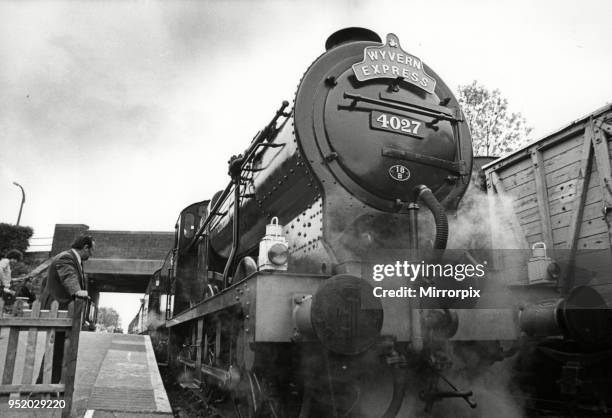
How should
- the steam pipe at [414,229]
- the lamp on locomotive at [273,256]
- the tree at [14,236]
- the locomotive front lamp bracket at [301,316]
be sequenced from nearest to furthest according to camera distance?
the locomotive front lamp bracket at [301,316]
the lamp on locomotive at [273,256]
the steam pipe at [414,229]
the tree at [14,236]

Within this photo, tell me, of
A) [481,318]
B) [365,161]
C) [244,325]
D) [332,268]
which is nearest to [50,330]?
[244,325]

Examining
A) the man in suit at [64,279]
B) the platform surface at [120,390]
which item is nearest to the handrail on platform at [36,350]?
the platform surface at [120,390]

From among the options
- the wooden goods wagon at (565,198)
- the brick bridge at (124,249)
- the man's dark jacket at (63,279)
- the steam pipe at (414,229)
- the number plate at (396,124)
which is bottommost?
the man's dark jacket at (63,279)

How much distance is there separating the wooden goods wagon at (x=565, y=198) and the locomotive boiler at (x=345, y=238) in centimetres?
83

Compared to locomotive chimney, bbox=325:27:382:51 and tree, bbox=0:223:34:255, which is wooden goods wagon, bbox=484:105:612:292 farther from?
tree, bbox=0:223:34:255

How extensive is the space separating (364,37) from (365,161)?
3.98 feet

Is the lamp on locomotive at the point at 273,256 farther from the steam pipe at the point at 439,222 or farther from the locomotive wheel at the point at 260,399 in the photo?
the steam pipe at the point at 439,222

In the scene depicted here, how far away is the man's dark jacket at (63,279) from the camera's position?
409cm

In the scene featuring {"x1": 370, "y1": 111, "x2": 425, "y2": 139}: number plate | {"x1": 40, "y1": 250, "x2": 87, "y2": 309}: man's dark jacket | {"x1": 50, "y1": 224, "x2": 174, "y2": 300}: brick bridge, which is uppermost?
{"x1": 50, "y1": 224, "x2": 174, "y2": 300}: brick bridge

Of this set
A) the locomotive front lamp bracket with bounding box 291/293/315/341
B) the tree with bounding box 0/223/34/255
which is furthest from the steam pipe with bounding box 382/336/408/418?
the tree with bounding box 0/223/34/255

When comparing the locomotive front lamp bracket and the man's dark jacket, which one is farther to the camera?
the man's dark jacket

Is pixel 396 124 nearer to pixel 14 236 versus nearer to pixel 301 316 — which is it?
pixel 301 316

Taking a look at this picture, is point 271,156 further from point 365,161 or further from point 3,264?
point 3,264

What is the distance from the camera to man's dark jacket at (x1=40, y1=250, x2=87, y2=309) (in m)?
4.09
